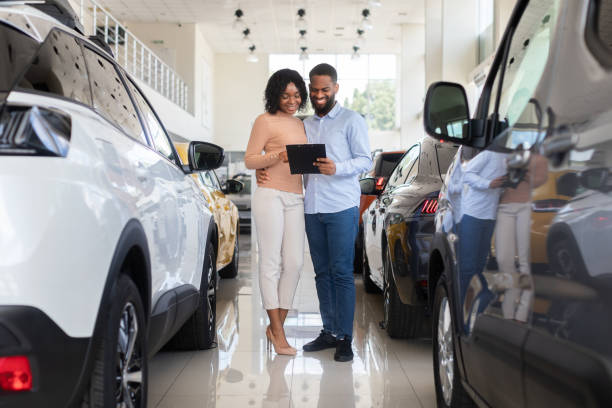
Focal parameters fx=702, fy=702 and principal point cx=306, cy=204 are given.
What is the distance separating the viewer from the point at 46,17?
2.21 m

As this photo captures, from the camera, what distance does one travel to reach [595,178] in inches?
48.2

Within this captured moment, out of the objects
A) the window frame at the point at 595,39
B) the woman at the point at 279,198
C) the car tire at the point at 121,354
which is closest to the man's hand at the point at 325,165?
the woman at the point at 279,198

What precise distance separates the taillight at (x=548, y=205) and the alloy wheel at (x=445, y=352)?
107cm

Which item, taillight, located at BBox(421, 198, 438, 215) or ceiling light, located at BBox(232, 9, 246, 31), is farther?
ceiling light, located at BBox(232, 9, 246, 31)

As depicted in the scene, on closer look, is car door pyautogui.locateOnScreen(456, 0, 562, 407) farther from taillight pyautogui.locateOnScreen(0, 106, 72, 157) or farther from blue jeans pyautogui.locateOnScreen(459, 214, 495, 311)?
taillight pyautogui.locateOnScreen(0, 106, 72, 157)

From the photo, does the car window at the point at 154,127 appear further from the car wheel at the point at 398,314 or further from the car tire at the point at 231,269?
the car tire at the point at 231,269

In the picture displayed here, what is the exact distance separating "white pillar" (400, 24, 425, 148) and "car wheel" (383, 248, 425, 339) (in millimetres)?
17927

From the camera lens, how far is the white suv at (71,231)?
1472 mm

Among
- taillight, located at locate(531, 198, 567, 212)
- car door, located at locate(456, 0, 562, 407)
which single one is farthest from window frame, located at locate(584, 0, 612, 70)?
taillight, located at locate(531, 198, 567, 212)

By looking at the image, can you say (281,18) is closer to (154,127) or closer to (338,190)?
(338,190)

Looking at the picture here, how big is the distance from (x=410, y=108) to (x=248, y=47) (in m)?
6.79

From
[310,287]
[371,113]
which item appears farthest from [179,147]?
[371,113]

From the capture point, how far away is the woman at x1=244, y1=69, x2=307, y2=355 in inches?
163

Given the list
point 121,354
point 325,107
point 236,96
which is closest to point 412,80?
point 236,96
